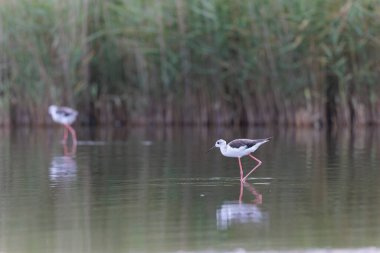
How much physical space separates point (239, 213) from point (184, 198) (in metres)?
1.37

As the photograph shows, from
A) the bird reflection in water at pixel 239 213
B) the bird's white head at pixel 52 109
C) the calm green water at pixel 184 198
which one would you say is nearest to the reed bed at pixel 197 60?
the bird's white head at pixel 52 109

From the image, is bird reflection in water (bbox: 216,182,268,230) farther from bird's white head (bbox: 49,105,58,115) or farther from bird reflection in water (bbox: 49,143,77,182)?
bird's white head (bbox: 49,105,58,115)

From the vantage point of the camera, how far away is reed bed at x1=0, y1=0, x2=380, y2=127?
2323 cm

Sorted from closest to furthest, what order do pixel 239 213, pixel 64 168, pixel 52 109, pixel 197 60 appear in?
1. pixel 239 213
2. pixel 64 168
3. pixel 52 109
4. pixel 197 60

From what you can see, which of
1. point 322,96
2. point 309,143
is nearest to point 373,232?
point 309,143

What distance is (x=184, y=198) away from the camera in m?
11.7

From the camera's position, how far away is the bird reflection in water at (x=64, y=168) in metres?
14.1

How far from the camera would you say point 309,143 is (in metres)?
19.9

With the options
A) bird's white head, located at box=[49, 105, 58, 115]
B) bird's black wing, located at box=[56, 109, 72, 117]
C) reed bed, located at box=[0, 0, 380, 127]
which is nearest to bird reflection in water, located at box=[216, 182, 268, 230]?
bird's black wing, located at box=[56, 109, 72, 117]

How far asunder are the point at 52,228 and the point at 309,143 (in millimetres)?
10731

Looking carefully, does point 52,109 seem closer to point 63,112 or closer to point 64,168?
point 63,112

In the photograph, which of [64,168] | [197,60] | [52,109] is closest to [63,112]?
[52,109]

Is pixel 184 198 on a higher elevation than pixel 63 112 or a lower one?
lower

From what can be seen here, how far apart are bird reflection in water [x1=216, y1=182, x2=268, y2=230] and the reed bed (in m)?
11.9
